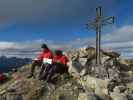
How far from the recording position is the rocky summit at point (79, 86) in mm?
22875

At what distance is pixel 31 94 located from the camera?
23.3 meters

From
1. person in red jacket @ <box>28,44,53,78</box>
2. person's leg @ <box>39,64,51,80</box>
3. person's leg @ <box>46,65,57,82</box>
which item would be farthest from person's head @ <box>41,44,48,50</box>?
person's leg @ <box>46,65,57,82</box>

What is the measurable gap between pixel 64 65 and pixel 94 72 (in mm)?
2544

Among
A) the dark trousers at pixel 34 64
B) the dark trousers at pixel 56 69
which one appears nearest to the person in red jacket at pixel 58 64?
the dark trousers at pixel 56 69

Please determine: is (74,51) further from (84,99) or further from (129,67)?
(84,99)

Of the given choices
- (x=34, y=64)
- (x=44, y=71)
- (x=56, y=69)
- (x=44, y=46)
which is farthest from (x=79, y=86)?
(x=34, y=64)

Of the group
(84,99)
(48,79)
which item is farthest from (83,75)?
(84,99)

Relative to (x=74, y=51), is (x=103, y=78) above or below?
below

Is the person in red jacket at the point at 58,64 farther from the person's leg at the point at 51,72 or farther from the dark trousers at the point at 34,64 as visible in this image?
the dark trousers at the point at 34,64

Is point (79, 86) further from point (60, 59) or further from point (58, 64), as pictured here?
point (60, 59)

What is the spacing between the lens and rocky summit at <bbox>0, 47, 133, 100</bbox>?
22875 mm

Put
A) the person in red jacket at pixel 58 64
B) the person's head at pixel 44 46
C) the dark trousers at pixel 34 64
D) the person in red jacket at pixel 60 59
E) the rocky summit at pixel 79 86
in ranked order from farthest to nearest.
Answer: the dark trousers at pixel 34 64 → the person in red jacket at pixel 60 59 → the person's head at pixel 44 46 → the person in red jacket at pixel 58 64 → the rocky summit at pixel 79 86

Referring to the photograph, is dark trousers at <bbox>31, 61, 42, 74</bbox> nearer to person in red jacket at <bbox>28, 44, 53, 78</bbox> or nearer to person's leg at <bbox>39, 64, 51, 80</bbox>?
person in red jacket at <bbox>28, 44, 53, 78</bbox>

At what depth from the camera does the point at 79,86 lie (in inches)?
955
